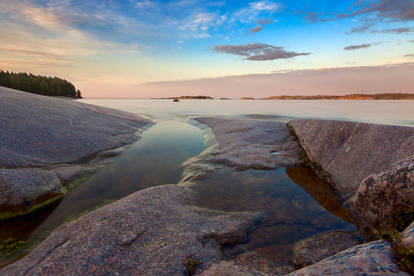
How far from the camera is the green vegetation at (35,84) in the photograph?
2889 inches

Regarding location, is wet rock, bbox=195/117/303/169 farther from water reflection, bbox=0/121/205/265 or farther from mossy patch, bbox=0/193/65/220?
mossy patch, bbox=0/193/65/220

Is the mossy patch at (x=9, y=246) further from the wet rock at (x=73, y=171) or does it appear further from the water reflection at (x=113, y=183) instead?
the wet rock at (x=73, y=171)

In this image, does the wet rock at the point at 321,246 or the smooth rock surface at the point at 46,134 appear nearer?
the wet rock at the point at 321,246

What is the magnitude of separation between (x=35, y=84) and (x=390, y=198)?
10574cm

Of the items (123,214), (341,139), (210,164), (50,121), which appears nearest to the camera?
(123,214)

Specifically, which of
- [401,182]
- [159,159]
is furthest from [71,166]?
[401,182]

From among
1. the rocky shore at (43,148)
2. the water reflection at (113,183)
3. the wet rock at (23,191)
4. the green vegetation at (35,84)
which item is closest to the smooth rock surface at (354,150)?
the water reflection at (113,183)

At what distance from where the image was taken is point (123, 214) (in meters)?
4.69

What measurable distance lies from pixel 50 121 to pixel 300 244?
14.0 meters

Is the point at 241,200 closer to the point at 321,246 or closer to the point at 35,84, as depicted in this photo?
the point at 321,246

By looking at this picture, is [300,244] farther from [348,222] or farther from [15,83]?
[15,83]

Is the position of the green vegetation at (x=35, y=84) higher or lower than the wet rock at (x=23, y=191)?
higher

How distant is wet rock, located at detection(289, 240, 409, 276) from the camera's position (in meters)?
1.91

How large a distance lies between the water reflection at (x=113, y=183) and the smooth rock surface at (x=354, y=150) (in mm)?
6283
